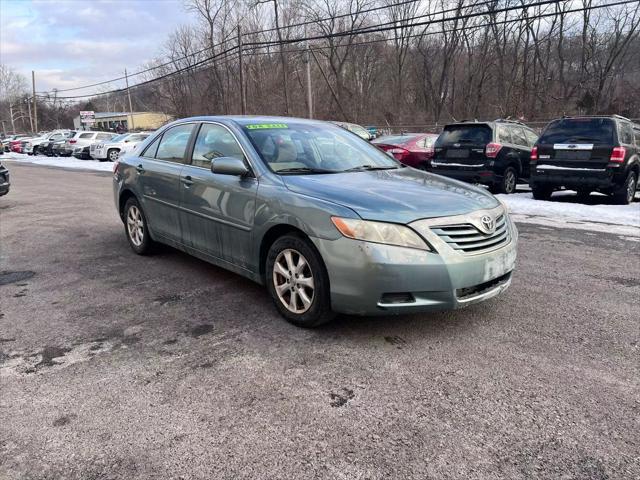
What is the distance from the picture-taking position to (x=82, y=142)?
1168 inches

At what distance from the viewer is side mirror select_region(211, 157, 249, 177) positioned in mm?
3930

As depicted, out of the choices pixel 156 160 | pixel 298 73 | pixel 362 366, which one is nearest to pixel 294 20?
pixel 298 73

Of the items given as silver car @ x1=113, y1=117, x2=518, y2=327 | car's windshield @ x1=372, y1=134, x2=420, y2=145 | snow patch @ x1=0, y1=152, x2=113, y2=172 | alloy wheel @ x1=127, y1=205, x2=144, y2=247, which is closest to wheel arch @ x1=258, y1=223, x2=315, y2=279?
silver car @ x1=113, y1=117, x2=518, y2=327

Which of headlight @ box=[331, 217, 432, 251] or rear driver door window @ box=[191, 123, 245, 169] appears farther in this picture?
rear driver door window @ box=[191, 123, 245, 169]

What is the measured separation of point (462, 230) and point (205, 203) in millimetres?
2299

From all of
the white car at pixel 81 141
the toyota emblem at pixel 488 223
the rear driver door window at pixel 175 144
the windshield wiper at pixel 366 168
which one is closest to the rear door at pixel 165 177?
the rear driver door window at pixel 175 144

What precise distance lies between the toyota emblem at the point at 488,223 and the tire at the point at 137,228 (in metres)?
3.76

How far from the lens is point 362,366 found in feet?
10.2

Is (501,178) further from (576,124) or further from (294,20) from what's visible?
(294,20)

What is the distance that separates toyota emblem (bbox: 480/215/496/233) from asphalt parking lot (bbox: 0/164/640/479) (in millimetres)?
740

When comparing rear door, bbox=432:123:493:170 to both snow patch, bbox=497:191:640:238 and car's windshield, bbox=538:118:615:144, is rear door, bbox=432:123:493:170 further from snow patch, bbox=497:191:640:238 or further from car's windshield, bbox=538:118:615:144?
car's windshield, bbox=538:118:615:144

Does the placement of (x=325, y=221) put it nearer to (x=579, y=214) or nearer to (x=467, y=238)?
(x=467, y=238)

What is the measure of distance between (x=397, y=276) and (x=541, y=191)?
8.50 m

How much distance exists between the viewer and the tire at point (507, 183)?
11.0 metres
